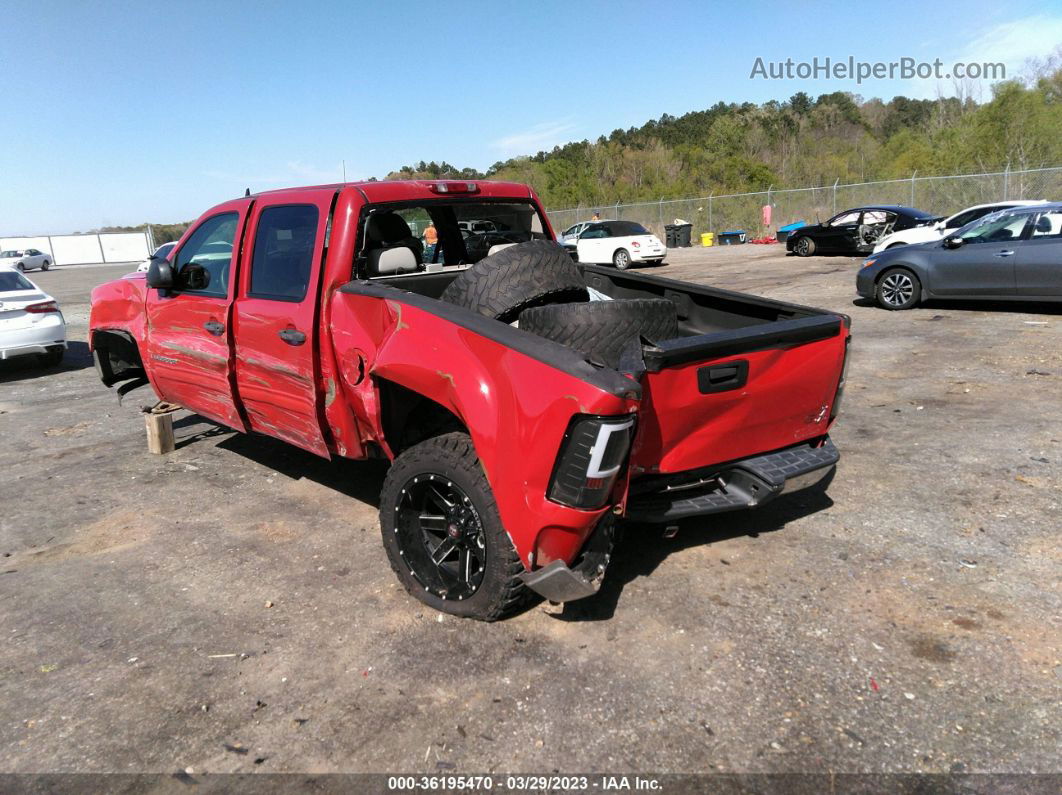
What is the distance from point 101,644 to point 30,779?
0.88 meters

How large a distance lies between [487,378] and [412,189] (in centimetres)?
178

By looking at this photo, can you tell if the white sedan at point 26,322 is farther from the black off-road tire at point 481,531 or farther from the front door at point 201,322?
the black off-road tire at point 481,531

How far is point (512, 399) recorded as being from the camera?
2828mm

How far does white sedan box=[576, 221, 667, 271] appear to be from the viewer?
72.9ft

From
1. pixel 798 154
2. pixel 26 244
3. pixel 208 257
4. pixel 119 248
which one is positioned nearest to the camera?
pixel 208 257

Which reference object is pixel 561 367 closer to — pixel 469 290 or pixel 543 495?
pixel 543 495

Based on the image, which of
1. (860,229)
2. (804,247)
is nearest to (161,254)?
(804,247)

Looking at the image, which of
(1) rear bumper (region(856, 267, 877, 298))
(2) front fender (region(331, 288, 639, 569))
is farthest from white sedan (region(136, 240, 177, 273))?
(1) rear bumper (region(856, 267, 877, 298))

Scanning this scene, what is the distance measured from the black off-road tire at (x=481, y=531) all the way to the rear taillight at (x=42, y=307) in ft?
28.7

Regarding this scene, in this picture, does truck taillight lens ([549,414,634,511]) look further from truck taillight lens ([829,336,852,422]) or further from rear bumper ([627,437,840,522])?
truck taillight lens ([829,336,852,422])

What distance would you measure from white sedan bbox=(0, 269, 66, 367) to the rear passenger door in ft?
23.1

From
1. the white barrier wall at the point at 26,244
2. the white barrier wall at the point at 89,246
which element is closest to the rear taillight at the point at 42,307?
the white barrier wall at the point at 89,246

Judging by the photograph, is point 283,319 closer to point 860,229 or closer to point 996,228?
point 996,228

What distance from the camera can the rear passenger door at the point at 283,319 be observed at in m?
3.89
